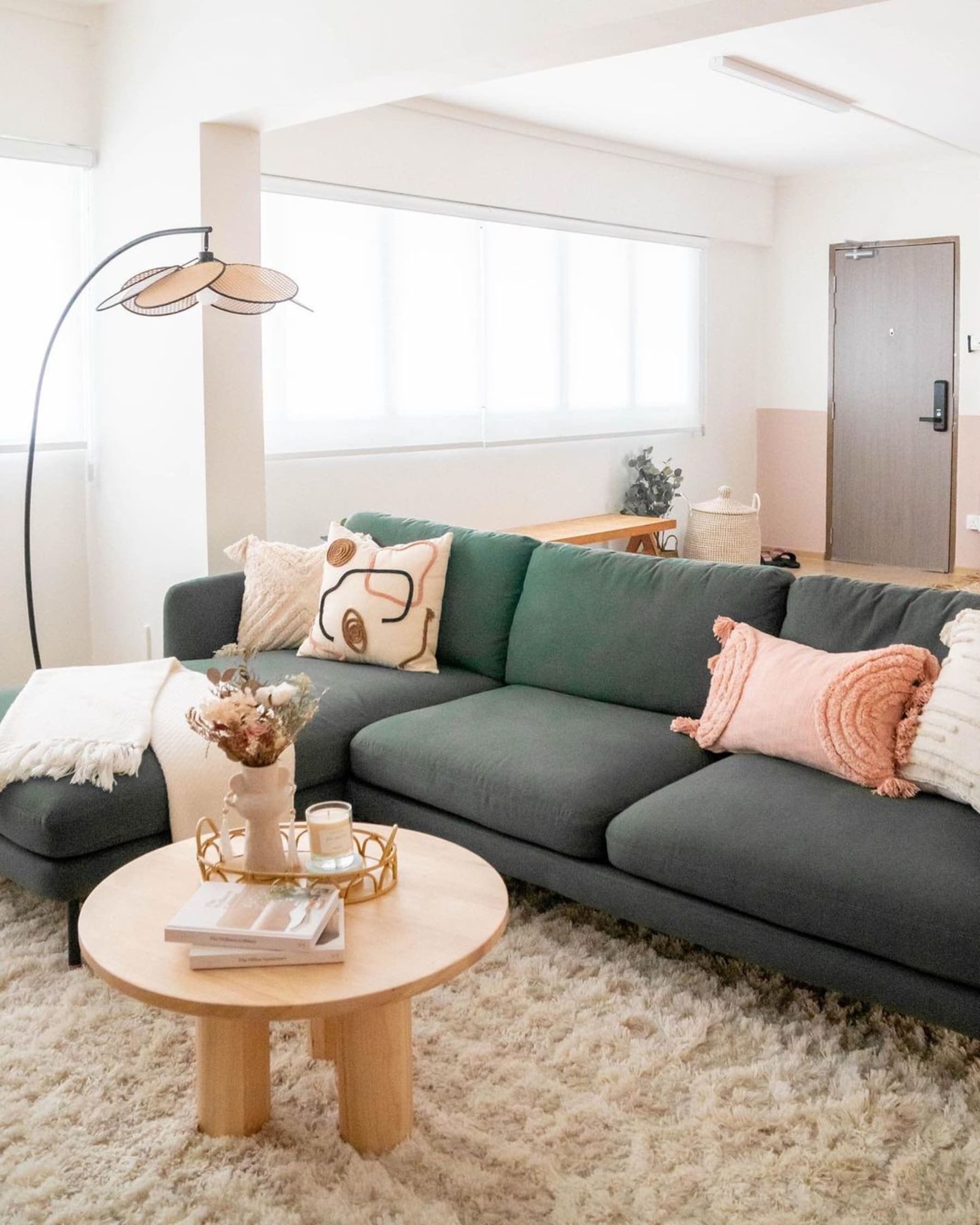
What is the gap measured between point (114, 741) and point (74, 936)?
1.55ft

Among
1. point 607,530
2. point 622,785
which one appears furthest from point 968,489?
point 622,785

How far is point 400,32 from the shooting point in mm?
3688

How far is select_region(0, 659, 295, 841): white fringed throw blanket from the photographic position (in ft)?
9.64

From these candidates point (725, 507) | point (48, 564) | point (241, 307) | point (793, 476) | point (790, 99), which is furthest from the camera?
point (793, 476)

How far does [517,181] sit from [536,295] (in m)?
0.63

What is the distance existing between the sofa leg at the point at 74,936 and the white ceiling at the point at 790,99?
3.72 meters

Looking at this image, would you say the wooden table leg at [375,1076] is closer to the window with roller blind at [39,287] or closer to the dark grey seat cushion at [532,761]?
the dark grey seat cushion at [532,761]

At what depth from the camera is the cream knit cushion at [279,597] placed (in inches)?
159

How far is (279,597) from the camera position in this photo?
4047 mm

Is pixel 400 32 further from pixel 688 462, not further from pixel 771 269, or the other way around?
pixel 771 269

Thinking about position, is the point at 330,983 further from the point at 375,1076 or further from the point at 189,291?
the point at 189,291

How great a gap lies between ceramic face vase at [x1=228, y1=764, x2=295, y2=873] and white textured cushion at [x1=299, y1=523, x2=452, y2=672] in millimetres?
1513

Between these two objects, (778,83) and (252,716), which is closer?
(252,716)

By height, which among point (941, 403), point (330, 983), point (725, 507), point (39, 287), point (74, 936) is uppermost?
point (39, 287)
